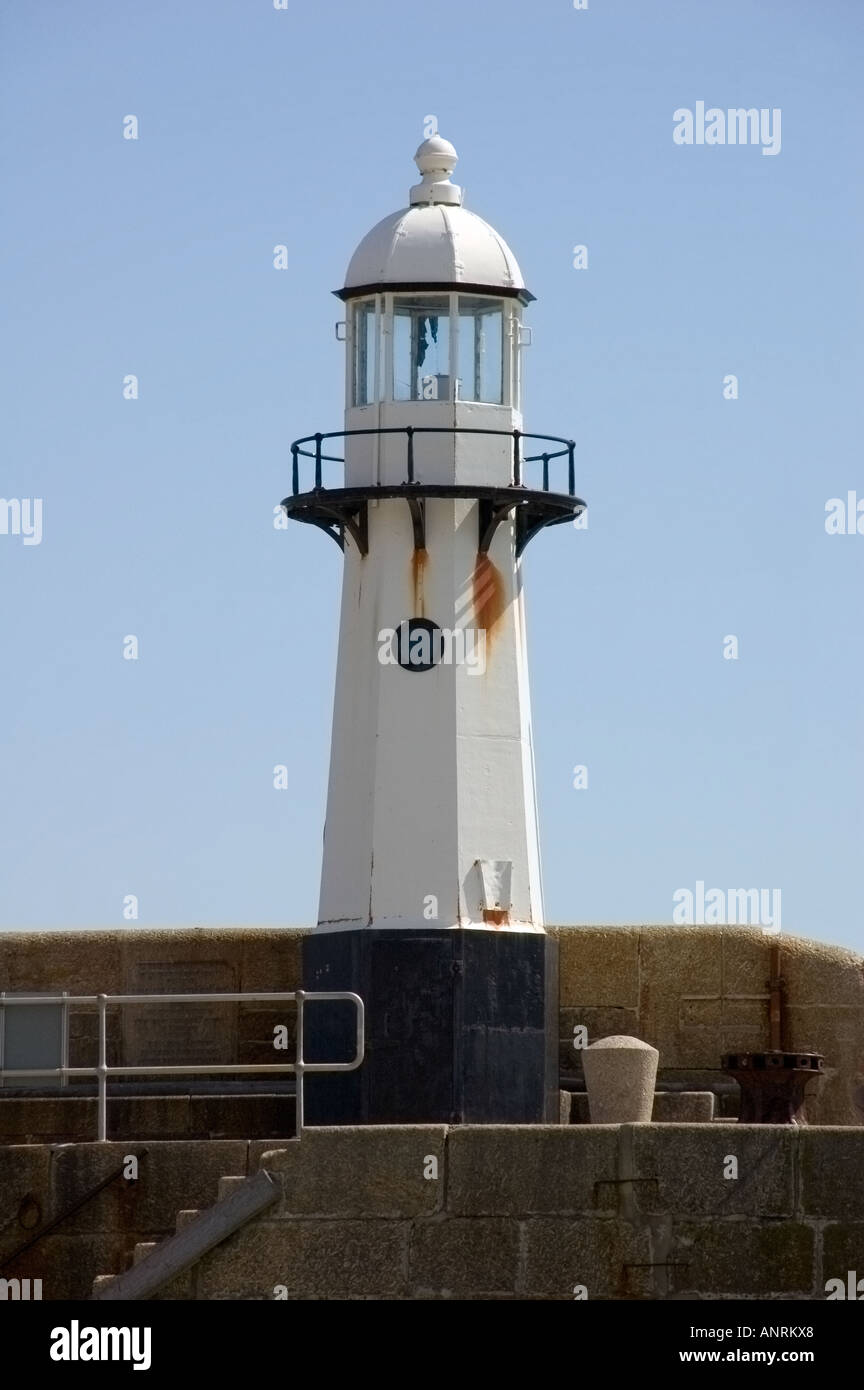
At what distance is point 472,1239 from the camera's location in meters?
28.7

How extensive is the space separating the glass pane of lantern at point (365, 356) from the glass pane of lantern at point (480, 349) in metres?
0.68

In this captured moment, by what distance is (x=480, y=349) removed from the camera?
33062 mm

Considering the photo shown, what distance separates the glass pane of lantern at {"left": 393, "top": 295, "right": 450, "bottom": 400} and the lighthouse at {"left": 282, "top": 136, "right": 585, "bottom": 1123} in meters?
0.02

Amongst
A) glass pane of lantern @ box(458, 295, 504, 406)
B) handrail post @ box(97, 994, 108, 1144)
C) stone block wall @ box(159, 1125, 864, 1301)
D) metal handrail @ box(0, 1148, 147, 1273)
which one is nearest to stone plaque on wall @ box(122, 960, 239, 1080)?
metal handrail @ box(0, 1148, 147, 1273)

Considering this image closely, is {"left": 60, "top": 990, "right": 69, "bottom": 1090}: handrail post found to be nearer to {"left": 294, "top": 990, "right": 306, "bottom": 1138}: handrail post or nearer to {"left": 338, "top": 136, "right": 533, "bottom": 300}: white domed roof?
{"left": 294, "top": 990, "right": 306, "bottom": 1138}: handrail post

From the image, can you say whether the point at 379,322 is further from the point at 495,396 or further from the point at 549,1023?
the point at 549,1023

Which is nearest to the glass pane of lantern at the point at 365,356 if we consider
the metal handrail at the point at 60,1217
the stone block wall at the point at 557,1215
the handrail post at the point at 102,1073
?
the handrail post at the point at 102,1073

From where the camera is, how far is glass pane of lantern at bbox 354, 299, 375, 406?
33000 millimetres

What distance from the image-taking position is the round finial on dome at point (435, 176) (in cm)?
3334

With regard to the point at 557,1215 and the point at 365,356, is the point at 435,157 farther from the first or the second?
the point at 557,1215

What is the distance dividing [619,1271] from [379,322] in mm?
8173
